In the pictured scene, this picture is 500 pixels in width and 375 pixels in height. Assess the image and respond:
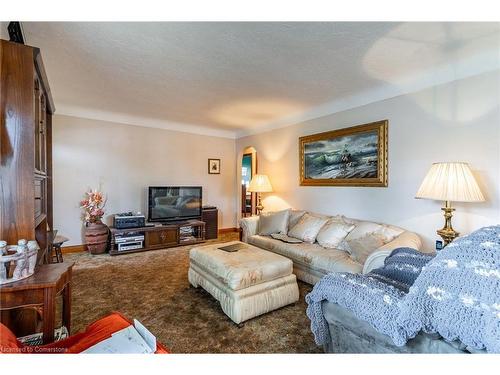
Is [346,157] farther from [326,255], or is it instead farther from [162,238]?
[162,238]

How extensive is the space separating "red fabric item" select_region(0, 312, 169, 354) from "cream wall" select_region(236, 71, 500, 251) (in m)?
2.80

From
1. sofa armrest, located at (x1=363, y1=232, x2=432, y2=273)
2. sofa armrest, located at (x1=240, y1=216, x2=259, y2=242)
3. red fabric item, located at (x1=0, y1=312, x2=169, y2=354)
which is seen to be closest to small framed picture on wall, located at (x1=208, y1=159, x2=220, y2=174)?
sofa armrest, located at (x1=240, y1=216, x2=259, y2=242)

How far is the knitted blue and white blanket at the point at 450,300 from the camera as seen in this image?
80cm

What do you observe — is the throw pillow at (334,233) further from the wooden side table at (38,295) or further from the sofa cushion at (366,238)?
the wooden side table at (38,295)

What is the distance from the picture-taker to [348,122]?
338 centimetres

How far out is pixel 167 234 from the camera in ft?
14.2

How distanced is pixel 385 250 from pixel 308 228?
1308mm

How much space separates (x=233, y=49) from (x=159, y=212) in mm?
3273

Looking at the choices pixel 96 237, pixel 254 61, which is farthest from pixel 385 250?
pixel 96 237

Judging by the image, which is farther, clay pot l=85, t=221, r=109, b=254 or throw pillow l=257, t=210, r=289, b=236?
clay pot l=85, t=221, r=109, b=254

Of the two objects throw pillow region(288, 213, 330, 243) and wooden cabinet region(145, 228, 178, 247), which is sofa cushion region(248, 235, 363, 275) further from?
wooden cabinet region(145, 228, 178, 247)

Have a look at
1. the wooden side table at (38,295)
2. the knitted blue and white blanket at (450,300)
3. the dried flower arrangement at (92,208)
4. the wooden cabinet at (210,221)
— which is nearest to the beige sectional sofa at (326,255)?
the knitted blue and white blanket at (450,300)

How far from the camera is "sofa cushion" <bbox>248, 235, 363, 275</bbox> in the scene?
7.97ft

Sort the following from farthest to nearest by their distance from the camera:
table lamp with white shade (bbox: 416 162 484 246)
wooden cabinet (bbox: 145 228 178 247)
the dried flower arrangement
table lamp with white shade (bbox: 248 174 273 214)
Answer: table lamp with white shade (bbox: 248 174 273 214) → wooden cabinet (bbox: 145 228 178 247) → the dried flower arrangement → table lamp with white shade (bbox: 416 162 484 246)
